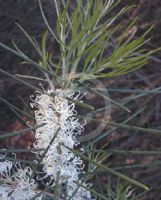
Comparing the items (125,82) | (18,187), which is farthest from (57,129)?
(125,82)

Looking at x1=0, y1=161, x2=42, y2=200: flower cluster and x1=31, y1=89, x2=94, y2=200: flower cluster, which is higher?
x1=31, y1=89, x2=94, y2=200: flower cluster

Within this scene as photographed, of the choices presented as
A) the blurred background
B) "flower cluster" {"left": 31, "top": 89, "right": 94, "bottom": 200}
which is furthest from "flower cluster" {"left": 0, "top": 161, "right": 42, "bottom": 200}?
the blurred background

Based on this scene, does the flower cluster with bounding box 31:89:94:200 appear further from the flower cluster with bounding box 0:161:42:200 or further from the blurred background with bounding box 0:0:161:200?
the blurred background with bounding box 0:0:161:200

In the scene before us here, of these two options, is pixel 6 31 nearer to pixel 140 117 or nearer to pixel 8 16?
pixel 8 16

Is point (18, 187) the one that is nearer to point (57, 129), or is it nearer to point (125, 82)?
point (57, 129)

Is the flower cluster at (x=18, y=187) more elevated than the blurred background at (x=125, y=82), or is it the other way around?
the blurred background at (x=125, y=82)

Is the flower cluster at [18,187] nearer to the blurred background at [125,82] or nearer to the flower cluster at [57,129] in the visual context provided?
the flower cluster at [57,129]

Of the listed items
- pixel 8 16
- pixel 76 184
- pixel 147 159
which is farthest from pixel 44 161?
pixel 8 16

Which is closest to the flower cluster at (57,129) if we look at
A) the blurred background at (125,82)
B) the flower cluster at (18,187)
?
the flower cluster at (18,187)
